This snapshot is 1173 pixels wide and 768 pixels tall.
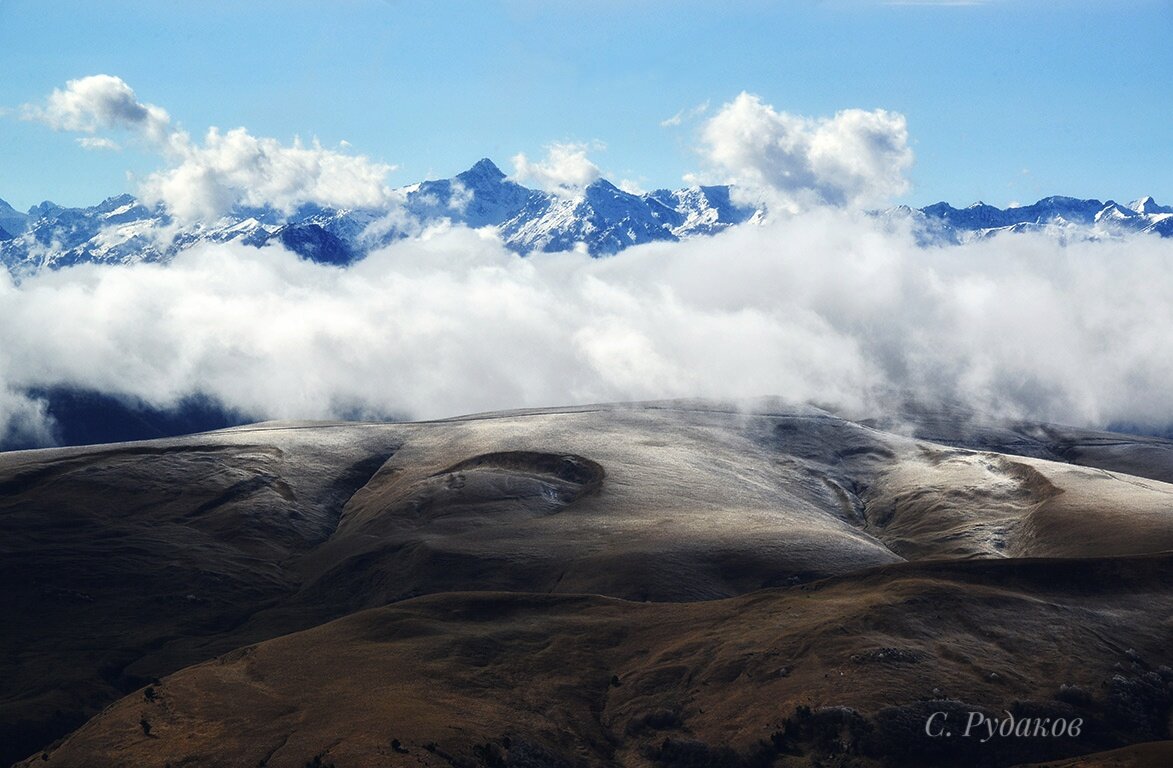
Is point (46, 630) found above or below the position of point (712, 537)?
below

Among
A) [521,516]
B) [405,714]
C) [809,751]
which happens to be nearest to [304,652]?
[405,714]

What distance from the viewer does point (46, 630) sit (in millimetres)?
142250

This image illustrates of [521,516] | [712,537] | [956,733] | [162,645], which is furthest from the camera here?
[521,516]

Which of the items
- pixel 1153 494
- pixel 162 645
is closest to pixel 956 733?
pixel 162 645

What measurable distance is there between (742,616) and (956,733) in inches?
1118

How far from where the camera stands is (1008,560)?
108 m

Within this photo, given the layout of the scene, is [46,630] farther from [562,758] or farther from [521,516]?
[562,758]

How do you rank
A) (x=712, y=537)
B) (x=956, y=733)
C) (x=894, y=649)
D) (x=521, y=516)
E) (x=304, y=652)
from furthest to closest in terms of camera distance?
(x=521, y=516) → (x=712, y=537) → (x=304, y=652) → (x=894, y=649) → (x=956, y=733)

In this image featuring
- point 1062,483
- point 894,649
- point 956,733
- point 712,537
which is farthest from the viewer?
point 1062,483

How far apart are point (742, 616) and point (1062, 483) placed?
120291 mm

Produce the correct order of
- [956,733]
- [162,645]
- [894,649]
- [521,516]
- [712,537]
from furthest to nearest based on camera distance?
1. [521,516]
2. [712,537]
3. [162,645]
4. [894,649]
5. [956,733]

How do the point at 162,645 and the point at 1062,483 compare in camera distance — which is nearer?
the point at 162,645

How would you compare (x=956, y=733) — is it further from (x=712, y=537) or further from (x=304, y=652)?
(x=712, y=537)

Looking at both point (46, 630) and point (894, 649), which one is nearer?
point (894, 649)
